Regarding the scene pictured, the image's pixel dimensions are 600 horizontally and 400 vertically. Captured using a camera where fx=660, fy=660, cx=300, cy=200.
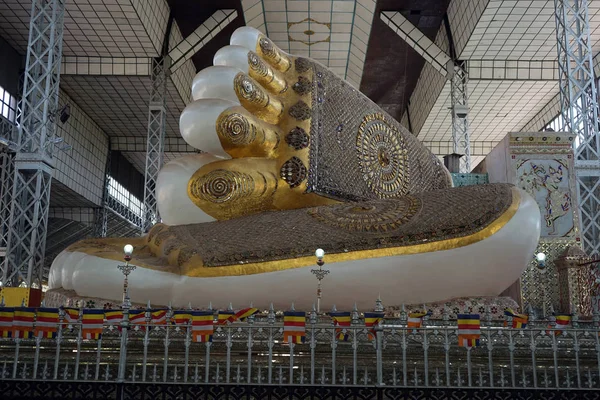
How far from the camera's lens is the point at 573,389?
171 inches

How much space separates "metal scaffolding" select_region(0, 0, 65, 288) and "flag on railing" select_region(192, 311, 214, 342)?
9683mm

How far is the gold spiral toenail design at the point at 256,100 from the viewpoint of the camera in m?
7.01

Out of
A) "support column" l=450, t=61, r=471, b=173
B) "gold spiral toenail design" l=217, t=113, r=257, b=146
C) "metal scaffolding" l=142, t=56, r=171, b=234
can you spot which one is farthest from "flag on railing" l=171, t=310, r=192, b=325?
"support column" l=450, t=61, r=471, b=173

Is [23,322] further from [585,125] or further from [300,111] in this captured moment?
[585,125]

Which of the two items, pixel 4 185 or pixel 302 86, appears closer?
pixel 302 86

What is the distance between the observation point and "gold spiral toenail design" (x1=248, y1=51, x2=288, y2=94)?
729cm

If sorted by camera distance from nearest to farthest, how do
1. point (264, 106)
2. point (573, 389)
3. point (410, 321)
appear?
1. point (573, 389)
2. point (410, 321)
3. point (264, 106)

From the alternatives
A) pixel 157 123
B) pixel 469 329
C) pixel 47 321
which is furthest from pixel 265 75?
pixel 157 123

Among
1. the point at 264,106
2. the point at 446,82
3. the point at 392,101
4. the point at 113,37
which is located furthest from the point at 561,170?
the point at 392,101

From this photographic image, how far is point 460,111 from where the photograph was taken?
18.4 m

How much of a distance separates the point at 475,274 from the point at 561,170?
4266mm

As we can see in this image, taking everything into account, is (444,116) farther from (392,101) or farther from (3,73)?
(3,73)

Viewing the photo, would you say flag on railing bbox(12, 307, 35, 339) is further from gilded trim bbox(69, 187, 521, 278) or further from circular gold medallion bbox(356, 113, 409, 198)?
circular gold medallion bbox(356, 113, 409, 198)

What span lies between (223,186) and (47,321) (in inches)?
103
